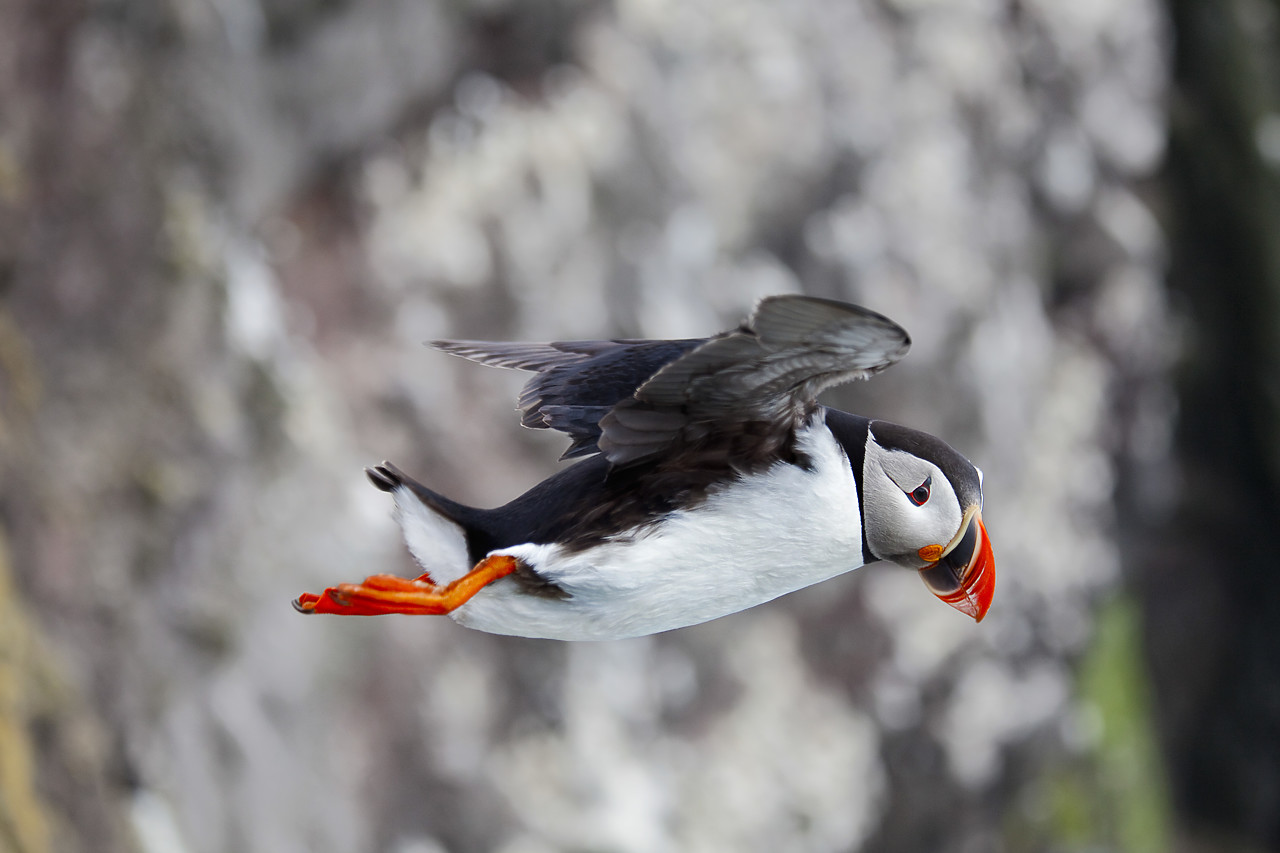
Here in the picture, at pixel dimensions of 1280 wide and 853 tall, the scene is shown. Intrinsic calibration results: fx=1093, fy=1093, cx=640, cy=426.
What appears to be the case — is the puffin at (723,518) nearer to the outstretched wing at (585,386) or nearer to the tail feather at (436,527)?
the tail feather at (436,527)

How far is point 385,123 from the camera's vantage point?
6.29m

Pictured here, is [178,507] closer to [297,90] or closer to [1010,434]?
[297,90]

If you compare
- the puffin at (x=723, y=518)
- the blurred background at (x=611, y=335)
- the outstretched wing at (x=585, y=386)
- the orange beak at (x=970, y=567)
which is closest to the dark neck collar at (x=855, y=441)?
the puffin at (x=723, y=518)

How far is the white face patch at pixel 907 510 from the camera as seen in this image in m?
1.82

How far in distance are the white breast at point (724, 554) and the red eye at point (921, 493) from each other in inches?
3.7

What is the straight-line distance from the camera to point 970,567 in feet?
6.14

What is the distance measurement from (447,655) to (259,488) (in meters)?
1.58

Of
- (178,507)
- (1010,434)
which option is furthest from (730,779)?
(178,507)

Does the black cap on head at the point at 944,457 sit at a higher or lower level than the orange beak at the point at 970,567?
higher

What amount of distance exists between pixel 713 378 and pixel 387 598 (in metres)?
0.61

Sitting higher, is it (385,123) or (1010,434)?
(385,123)

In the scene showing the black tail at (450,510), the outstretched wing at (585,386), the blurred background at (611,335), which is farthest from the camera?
the blurred background at (611,335)

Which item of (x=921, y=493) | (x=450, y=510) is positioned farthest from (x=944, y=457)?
(x=450, y=510)

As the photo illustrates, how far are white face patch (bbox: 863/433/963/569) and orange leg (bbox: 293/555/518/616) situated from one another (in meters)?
0.68
